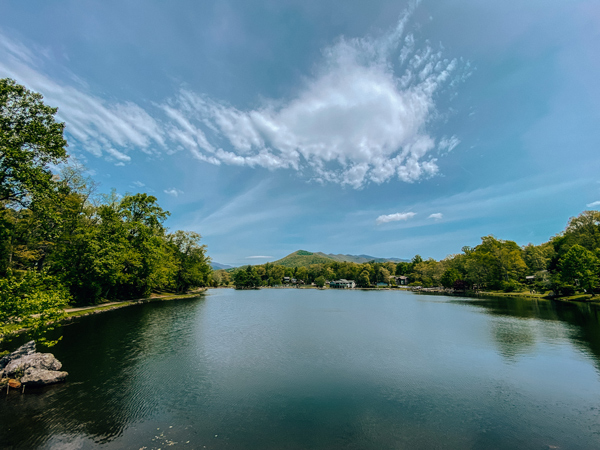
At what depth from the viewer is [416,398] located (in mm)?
12125

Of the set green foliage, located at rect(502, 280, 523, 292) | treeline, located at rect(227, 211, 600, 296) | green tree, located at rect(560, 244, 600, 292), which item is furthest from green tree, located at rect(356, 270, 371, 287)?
green tree, located at rect(560, 244, 600, 292)

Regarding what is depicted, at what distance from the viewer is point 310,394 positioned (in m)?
12.4

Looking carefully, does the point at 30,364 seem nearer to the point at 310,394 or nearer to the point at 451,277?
the point at 310,394

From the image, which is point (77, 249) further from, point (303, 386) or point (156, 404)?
point (303, 386)

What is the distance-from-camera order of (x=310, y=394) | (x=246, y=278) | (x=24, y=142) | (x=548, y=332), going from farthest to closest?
(x=246, y=278), (x=548, y=332), (x=24, y=142), (x=310, y=394)

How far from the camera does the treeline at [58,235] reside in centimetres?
1402

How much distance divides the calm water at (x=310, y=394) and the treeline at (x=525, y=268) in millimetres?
41954

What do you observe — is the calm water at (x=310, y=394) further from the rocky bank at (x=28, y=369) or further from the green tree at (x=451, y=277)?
the green tree at (x=451, y=277)

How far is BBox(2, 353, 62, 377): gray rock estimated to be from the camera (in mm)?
12417

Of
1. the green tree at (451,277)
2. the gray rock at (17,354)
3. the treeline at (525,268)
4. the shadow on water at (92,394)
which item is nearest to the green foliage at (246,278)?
the treeline at (525,268)

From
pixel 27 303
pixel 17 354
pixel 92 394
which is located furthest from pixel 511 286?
pixel 17 354

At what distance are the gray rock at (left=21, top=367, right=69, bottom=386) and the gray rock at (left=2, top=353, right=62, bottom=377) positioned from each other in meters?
0.35

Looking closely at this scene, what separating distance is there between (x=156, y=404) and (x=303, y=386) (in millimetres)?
6598

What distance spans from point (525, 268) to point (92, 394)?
10541cm
